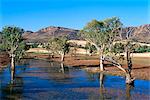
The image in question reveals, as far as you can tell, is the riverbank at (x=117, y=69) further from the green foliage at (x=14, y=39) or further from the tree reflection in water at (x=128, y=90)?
the green foliage at (x=14, y=39)

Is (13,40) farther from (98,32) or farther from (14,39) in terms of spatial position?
(98,32)

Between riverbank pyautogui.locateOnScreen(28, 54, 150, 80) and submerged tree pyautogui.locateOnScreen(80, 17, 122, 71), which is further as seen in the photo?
submerged tree pyautogui.locateOnScreen(80, 17, 122, 71)

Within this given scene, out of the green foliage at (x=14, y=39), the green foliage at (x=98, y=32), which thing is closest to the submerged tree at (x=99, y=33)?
the green foliage at (x=98, y=32)

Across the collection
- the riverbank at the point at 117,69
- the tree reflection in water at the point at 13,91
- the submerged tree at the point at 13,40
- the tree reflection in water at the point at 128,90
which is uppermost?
the submerged tree at the point at 13,40

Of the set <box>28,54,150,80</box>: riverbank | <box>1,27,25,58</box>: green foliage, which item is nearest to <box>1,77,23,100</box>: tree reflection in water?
<box>28,54,150,80</box>: riverbank

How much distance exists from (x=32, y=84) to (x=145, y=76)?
2589 centimetres

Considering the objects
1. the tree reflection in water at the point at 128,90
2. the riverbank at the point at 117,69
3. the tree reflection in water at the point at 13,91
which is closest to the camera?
the tree reflection in water at the point at 13,91

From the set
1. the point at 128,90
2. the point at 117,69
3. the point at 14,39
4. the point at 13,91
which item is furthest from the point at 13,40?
the point at 128,90

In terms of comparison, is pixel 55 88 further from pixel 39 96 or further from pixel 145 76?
pixel 145 76

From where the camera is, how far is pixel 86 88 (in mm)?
53031

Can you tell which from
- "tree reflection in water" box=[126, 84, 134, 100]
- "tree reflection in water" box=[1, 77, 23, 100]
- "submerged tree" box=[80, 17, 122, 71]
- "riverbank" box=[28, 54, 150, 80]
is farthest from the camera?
"submerged tree" box=[80, 17, 122, 71]

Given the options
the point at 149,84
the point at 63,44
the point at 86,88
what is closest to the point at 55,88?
the point at 86,88

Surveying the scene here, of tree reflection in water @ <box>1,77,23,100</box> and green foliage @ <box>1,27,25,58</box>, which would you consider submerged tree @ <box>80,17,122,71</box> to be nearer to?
green foliage @ <box>1,27,25,58</box>

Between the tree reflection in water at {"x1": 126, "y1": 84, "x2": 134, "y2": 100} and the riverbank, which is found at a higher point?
the riverbank
